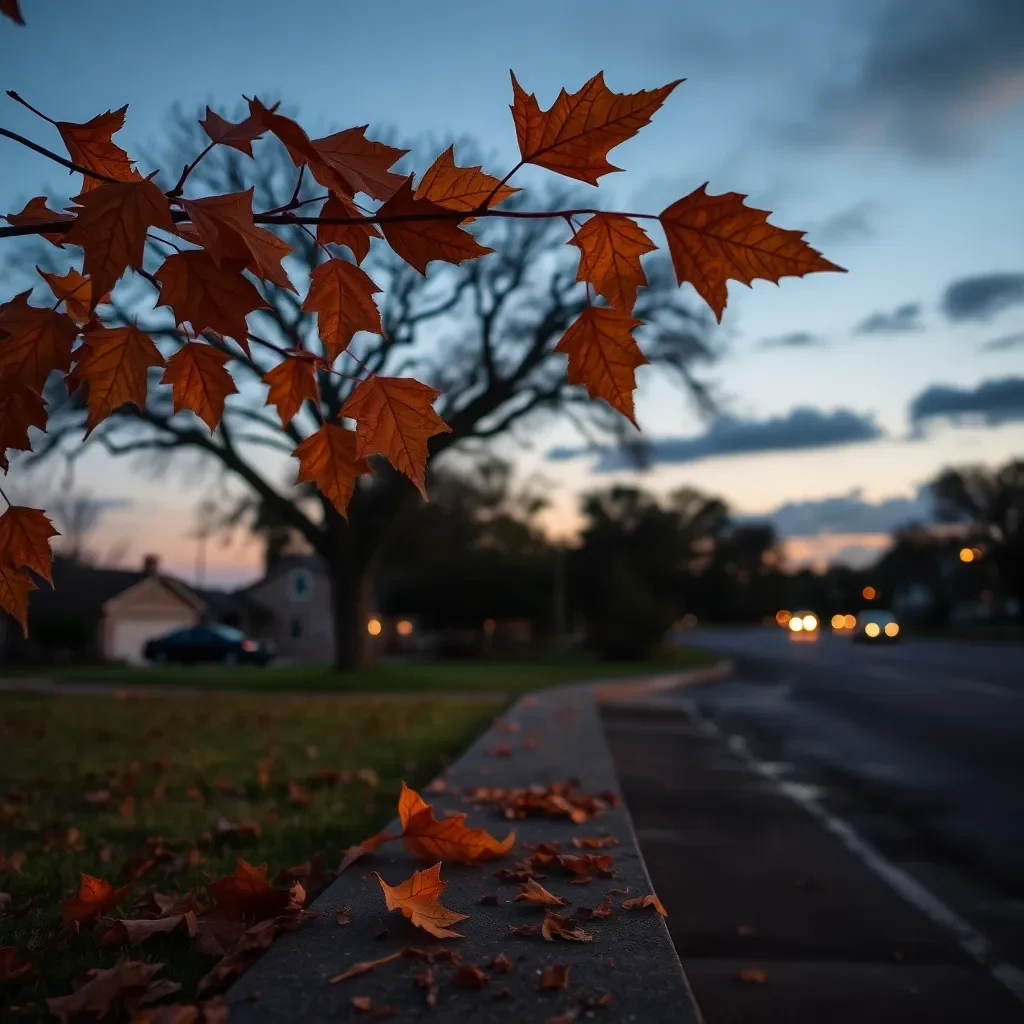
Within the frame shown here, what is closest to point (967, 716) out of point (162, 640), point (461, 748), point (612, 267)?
point (461, 748)

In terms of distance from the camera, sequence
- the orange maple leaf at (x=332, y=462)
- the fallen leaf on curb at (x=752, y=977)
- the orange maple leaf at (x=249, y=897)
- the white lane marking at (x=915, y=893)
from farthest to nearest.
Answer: the white lane marking at (x=915, y=893)
the fallen leaf on curb at (x=752, y=977)
the orange maple leaf at (x=249, y=897)
the orange maple leaf at (x=332, y=462)

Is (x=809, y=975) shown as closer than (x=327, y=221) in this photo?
No

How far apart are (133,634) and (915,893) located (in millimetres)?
47808

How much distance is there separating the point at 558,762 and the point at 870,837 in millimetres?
2212

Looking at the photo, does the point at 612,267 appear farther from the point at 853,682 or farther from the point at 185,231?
the point at 853,682

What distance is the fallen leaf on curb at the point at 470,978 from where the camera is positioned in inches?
98.7

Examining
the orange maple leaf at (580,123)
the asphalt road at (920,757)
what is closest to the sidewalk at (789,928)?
the asphalt road at (920,757)

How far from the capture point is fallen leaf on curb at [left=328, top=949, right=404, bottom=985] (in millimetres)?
2514

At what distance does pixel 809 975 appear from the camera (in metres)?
4.07

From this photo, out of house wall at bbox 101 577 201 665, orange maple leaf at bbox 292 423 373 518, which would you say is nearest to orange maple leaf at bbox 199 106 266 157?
orange maple leaf at bbox 292 423 373 518

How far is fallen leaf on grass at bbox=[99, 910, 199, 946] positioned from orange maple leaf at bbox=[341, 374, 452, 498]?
1.60 m

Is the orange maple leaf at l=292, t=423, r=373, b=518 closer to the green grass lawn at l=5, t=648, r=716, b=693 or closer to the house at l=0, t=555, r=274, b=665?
the green grass lawn at l=5, t=648, r=716, b=693

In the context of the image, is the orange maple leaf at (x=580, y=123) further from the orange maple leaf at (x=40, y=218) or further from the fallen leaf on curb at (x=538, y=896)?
the fallen leaf on curb at (x=538, y=896)

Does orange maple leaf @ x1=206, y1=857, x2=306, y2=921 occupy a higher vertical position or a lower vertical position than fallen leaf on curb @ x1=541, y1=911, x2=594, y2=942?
higher
